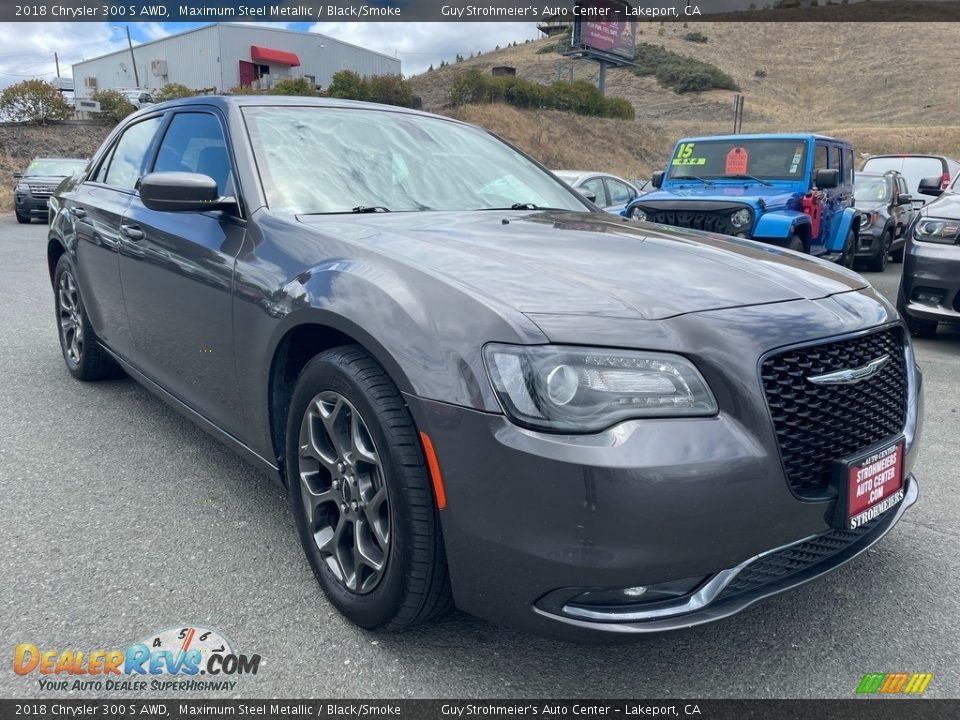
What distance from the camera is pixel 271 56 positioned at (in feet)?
178

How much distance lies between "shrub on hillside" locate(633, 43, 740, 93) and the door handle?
69440 mm

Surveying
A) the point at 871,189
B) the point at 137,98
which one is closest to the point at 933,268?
the point at 871,189

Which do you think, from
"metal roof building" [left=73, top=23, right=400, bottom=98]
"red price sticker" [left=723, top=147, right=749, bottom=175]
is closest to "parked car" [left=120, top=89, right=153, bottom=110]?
"metal roof building" [left=73, top=23, right=400, bottom=98]

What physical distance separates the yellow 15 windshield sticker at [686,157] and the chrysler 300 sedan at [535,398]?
738 cm

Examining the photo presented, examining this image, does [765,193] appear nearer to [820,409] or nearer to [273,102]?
[273,102]

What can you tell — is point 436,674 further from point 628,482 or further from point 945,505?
point 945,505

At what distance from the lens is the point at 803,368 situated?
189 centimetres

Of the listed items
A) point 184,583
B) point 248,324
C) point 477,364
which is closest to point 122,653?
point 184,583

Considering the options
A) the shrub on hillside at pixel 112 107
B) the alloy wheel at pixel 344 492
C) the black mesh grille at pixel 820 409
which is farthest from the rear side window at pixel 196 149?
the shrub on hillside at pixel 112 107

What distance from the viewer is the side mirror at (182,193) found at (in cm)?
262

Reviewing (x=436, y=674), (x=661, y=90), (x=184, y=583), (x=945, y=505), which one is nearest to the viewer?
(x=436, y=674)

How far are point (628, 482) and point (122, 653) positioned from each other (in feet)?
4.96

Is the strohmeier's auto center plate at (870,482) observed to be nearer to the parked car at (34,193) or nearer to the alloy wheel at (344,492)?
the alloy wheel at (344,492)

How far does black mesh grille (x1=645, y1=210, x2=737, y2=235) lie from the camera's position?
824cm
